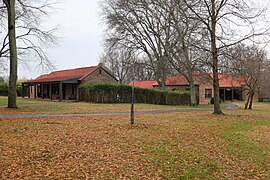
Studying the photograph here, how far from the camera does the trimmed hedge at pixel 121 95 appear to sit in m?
30.3

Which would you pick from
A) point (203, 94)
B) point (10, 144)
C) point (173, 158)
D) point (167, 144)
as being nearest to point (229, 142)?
point (167, 144)

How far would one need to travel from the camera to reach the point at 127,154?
7539 mm

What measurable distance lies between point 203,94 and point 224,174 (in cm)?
4162

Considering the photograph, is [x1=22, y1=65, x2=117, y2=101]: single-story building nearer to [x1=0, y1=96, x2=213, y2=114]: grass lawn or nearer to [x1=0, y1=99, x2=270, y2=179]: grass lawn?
[x1=0, y1=96, x2=213, y2=114]: grass lawn

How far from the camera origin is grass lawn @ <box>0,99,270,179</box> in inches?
245

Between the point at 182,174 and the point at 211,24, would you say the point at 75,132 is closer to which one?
the point at 182,174

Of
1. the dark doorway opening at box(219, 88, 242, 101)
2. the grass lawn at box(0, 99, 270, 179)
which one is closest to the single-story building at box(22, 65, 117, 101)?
the grass lawn at box(0, 99, 270, 179)

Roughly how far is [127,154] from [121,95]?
24.1 metres

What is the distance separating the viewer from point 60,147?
7.86 meters

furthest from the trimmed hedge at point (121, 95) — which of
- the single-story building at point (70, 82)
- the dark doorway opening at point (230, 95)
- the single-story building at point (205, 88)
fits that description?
the dark doorway opening at point (230, 95)

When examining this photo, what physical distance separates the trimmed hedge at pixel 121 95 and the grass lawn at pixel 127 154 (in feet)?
63.2

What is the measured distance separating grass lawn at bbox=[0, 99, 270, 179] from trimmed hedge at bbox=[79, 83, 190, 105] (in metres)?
19.3

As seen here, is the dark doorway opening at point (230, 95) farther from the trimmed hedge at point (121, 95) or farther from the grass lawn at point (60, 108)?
the grass lawn at point (60, 108)

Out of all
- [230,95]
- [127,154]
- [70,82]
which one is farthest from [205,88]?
[127,154]
